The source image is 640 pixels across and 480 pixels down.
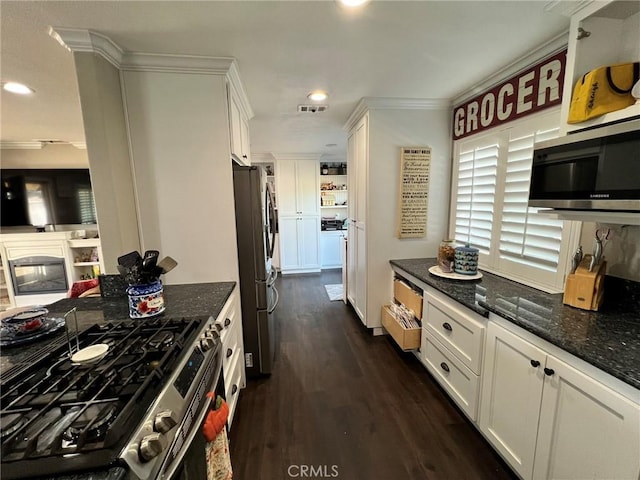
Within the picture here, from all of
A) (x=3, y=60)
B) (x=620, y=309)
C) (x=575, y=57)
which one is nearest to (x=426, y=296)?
(x=620, y=309)

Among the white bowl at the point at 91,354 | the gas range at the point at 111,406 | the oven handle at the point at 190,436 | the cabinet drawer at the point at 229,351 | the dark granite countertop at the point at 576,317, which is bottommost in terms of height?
the cabinet drawer at the point at 229,351

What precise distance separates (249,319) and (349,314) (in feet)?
5.23

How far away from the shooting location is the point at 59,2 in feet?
3.88

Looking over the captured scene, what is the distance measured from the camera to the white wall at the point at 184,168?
66.9 inches

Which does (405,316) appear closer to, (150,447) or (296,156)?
(150,447)

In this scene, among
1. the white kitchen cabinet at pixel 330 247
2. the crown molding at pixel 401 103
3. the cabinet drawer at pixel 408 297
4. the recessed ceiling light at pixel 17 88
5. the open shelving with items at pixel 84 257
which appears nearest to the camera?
the recessed ceiling light at pixel 17 88

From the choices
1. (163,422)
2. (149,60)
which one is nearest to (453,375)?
(163,422)

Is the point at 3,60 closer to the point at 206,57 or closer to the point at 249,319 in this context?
the point at 206,57

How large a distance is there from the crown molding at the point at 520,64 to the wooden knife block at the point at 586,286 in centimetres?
123

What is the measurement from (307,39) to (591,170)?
1.51 m

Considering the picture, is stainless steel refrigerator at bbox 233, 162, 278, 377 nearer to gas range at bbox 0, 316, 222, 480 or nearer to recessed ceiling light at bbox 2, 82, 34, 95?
gas range at bbox 0, 316, 222, 480

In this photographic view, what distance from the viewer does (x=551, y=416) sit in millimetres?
1078

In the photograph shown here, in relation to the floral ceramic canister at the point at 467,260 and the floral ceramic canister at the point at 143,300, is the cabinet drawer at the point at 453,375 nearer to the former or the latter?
the floral ceramic canister at the point at 467,260

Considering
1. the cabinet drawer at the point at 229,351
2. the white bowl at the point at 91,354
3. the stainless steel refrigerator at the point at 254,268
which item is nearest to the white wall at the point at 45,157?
the stainless steel refrigerator at the point at 254,268
